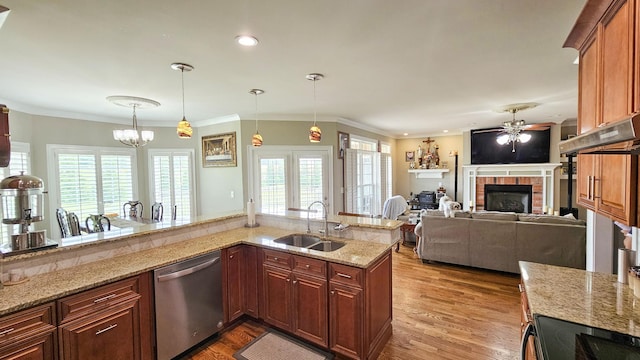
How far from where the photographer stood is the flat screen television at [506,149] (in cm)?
688

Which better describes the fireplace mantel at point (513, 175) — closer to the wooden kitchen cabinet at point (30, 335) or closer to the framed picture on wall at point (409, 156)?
the framed picture on wall at point (409, 156)

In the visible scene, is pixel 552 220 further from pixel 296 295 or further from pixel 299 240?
pixel 296 295

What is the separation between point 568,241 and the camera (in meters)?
3.54

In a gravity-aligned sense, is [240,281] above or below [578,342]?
below

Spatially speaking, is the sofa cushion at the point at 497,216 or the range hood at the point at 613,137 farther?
the sofa cushion at the point at 497,216

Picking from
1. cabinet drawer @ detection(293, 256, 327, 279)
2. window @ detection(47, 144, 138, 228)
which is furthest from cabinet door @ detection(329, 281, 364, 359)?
window @ detection(47, 144, 138, 228)

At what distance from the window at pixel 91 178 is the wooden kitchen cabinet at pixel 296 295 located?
4499mm

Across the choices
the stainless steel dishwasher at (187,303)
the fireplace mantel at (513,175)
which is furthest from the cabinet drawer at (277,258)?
the fireplace mantel at (513,175)

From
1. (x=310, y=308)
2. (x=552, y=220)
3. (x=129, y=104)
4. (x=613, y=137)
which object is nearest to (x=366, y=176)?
(x=552, y=220)

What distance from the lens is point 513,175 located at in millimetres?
7211

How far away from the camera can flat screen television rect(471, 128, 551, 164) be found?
22.6 ft

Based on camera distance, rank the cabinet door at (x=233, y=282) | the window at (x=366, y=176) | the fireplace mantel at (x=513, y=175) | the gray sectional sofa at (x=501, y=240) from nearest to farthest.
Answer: the cabinet door at (x=233, y=282) → the gray sectional sofa at (x=501, y=240) → the window at (x=366, y=176) → the fireplace mantel at (x=513, y=175)

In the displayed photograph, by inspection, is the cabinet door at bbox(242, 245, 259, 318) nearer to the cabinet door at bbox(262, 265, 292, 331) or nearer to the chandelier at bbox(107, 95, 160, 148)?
the cabinet door at bbox(262, 265, 292, 331)

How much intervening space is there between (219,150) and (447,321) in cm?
499
